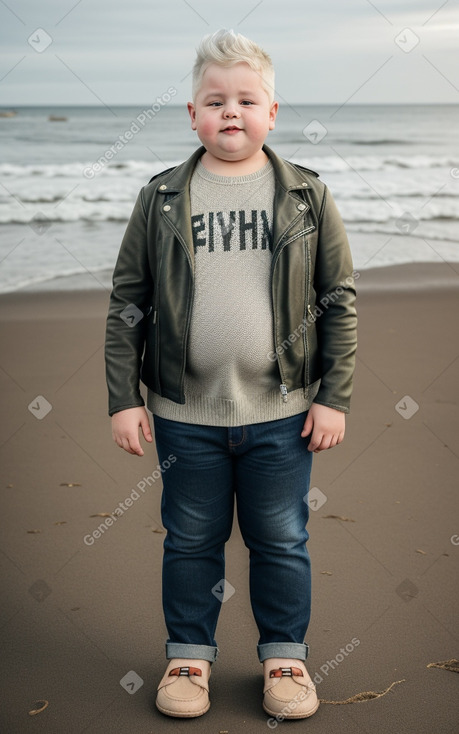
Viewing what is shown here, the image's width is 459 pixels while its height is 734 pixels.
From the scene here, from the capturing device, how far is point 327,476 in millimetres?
3492

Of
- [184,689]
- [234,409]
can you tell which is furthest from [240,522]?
[184,689]

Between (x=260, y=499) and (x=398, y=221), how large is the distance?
31.2ft

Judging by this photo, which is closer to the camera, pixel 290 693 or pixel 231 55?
pixel 231 55

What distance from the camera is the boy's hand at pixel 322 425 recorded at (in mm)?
2090

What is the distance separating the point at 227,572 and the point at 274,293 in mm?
1213

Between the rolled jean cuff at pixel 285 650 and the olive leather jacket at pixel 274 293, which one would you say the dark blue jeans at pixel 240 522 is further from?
the olive leather jacket at pixel 274 293

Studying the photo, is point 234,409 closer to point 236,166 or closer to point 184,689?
point 236,166

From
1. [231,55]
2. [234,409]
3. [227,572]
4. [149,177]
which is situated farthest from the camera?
[149,177]

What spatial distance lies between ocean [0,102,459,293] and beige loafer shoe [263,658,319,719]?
5.52 metres

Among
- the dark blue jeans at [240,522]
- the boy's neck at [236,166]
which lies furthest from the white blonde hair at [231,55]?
the dark blue jeans at [240,522]

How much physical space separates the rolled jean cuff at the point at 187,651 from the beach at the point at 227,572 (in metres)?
0.11

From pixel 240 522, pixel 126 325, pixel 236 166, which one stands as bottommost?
pixel 240 522

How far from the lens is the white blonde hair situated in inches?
76.3

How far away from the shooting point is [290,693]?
2.13 m
